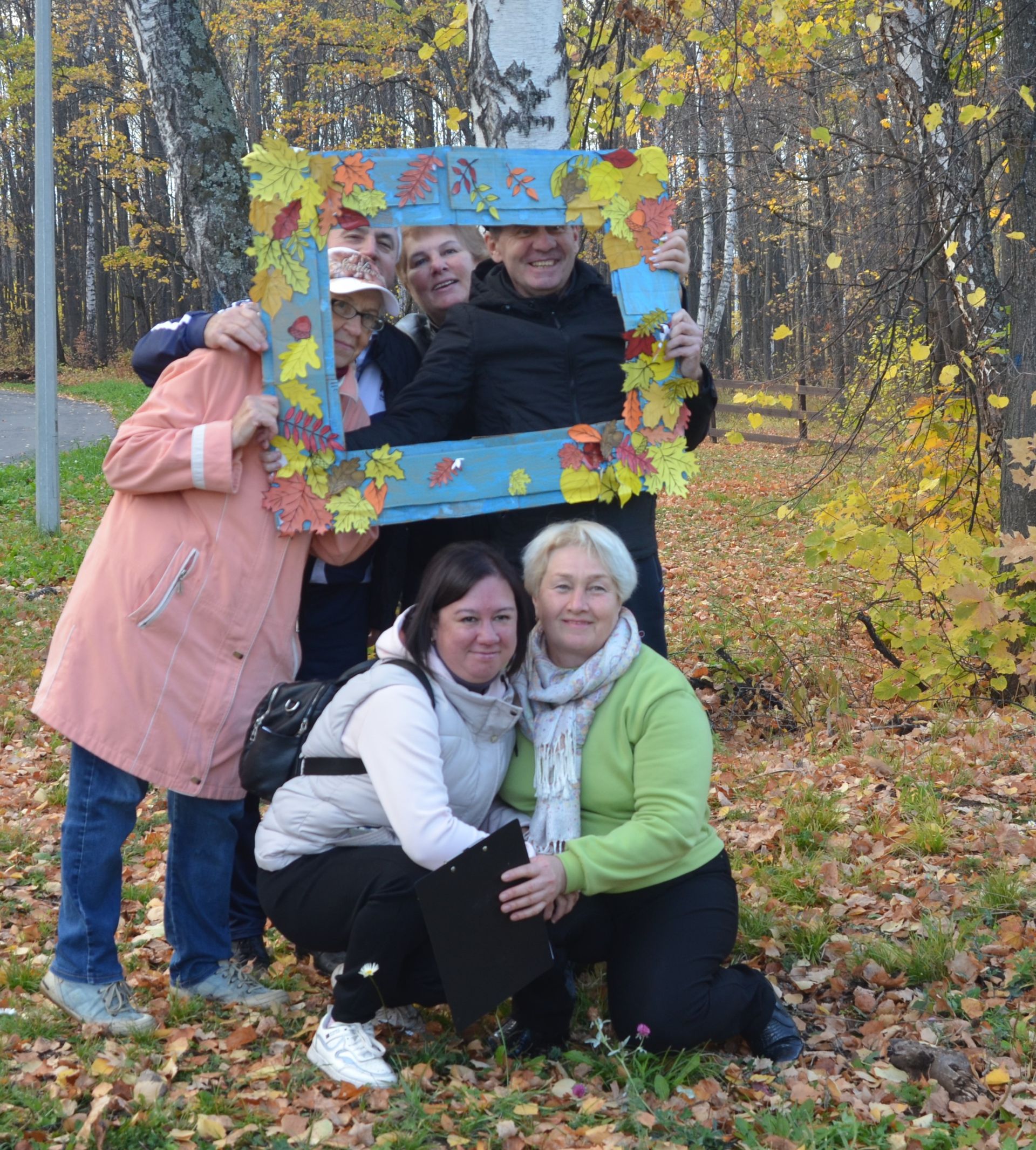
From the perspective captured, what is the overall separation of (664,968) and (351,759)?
100cm

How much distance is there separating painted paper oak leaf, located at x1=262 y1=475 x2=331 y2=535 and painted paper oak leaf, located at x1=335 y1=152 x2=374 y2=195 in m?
0.82

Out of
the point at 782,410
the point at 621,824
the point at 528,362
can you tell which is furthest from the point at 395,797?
the point at 782,410

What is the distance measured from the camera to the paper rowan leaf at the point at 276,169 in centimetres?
304

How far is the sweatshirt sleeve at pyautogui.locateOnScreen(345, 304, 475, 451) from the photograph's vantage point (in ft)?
10.9

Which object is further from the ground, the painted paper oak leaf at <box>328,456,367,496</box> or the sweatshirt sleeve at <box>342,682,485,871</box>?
the painted paper oak leaf at <box>328,456,367,496</box>

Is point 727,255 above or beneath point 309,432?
above

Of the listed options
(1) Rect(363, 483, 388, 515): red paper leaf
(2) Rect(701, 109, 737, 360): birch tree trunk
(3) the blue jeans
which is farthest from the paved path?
(1) Rect(363, 483, 388, 515): red paper leaf

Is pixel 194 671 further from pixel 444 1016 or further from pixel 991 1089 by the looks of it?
pixel 991 1089

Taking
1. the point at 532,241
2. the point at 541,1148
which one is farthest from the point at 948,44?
the point at 541,1148

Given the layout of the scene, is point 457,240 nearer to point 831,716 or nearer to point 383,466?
point 383,466

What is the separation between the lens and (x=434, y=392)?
332 centimetres

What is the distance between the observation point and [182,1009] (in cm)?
324

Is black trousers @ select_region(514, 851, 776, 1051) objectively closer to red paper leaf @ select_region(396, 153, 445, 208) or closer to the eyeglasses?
the eyeglasses

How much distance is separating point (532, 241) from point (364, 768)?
62.6 inches
